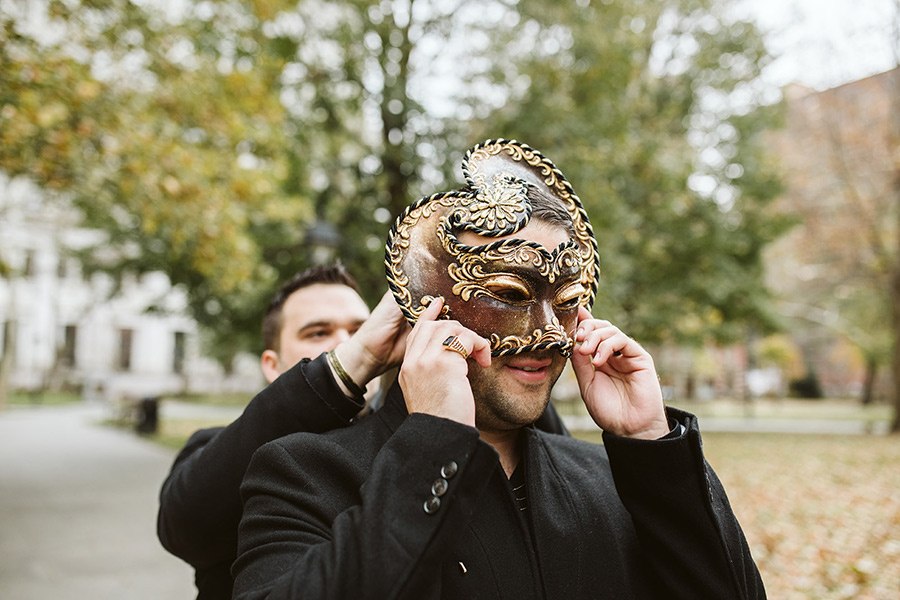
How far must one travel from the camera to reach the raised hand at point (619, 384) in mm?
2084

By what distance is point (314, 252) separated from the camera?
1001 centimetres

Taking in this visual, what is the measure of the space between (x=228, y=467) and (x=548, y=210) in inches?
50.7

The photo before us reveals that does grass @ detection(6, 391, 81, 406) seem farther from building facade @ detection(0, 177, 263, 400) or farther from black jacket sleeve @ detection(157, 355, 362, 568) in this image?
black jacket sleeve @ detection(157, 355, 362, 568)

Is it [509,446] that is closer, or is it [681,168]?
[509,446]

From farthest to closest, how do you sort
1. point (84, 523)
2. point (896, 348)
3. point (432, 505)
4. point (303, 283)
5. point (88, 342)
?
point (88, 342) < point (896, 348) < point (84, 523) < point (303, 283) < point (432, 505)

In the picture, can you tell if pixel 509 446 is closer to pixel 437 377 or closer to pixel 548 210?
pixel 437 377

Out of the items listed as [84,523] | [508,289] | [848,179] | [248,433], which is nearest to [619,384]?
[508,289]

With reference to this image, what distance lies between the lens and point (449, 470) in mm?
1679

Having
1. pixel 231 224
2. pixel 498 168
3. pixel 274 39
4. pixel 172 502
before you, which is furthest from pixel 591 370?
pixel 274 39

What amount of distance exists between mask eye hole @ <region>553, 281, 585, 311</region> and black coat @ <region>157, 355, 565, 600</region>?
697mm

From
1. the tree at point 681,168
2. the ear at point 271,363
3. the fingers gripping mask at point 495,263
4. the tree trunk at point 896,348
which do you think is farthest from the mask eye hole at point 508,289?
the tree trunk at point 896,348

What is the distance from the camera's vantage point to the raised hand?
2.08 meters

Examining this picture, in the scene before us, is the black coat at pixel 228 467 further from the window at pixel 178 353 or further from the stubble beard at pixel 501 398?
the window at pixel 178 353

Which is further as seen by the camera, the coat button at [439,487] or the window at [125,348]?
the window at [125,348]
